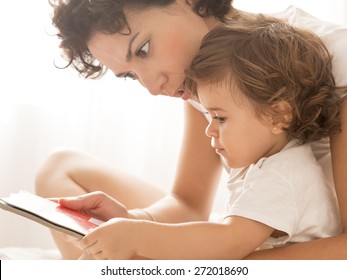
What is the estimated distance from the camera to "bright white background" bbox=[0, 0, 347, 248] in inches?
105

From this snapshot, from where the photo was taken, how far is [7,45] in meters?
2.67

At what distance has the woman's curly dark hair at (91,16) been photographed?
1556 mm

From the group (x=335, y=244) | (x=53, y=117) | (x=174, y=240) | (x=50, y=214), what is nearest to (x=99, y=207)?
(x=50, y=214)

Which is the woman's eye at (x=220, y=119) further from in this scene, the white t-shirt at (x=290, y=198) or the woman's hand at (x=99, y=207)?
the woman's hand at (x=99, y=207)

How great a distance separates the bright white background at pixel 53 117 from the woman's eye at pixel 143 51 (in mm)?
1162

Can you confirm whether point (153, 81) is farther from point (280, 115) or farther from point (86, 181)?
point (86, 181)

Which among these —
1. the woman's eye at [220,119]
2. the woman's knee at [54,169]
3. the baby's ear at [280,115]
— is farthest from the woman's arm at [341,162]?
the woman's knee at [54,169]

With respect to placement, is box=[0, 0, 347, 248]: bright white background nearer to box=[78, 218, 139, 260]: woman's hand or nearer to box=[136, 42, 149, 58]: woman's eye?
box=[136, 42, 149, 58]: woman's eye

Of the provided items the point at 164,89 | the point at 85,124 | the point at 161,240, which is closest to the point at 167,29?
the point at 164,89

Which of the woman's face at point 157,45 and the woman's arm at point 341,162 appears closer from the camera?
the woman's arm at point 341,162

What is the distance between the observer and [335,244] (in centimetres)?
134

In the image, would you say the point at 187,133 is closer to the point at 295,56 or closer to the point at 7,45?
the point at 295,56

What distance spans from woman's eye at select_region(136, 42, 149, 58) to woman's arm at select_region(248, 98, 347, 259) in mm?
483
